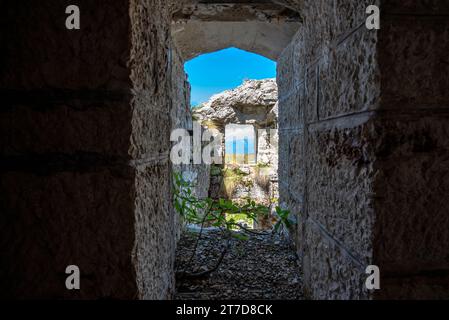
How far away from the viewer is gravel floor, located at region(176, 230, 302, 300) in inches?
53.5

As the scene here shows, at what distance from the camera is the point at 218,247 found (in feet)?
6.06

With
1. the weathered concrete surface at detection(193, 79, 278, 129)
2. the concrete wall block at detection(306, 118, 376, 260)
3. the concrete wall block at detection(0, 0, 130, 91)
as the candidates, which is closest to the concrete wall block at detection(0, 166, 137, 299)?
the concrete wall block at detection(0, 0, 130, 91)

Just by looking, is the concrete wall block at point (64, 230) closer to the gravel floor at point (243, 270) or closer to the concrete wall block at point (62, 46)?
the concrete wall block at point (62, 46)

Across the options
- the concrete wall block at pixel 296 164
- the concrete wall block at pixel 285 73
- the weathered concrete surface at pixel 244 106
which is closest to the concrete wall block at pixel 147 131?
the concrete wall block at pixel 296 164

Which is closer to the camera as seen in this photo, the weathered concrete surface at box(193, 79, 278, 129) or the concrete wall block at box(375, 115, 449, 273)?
the concrete wall block at box(375, 115, 449, 273)

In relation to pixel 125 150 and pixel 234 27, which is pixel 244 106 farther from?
pixel 125 150

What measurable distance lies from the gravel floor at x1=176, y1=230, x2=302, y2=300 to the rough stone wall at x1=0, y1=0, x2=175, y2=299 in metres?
0.70

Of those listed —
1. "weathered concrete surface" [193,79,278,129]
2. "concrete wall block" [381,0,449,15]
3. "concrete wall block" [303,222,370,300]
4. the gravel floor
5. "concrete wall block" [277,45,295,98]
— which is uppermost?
"weathered concrete surface" [193,79,278,129]

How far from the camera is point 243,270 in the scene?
5.15 ft

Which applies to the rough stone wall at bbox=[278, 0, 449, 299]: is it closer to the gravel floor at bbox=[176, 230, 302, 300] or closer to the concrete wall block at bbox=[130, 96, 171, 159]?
the concrete wall block at bbox=[130, 96, 171, 159]

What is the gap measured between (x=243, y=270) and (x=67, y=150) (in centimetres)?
112
